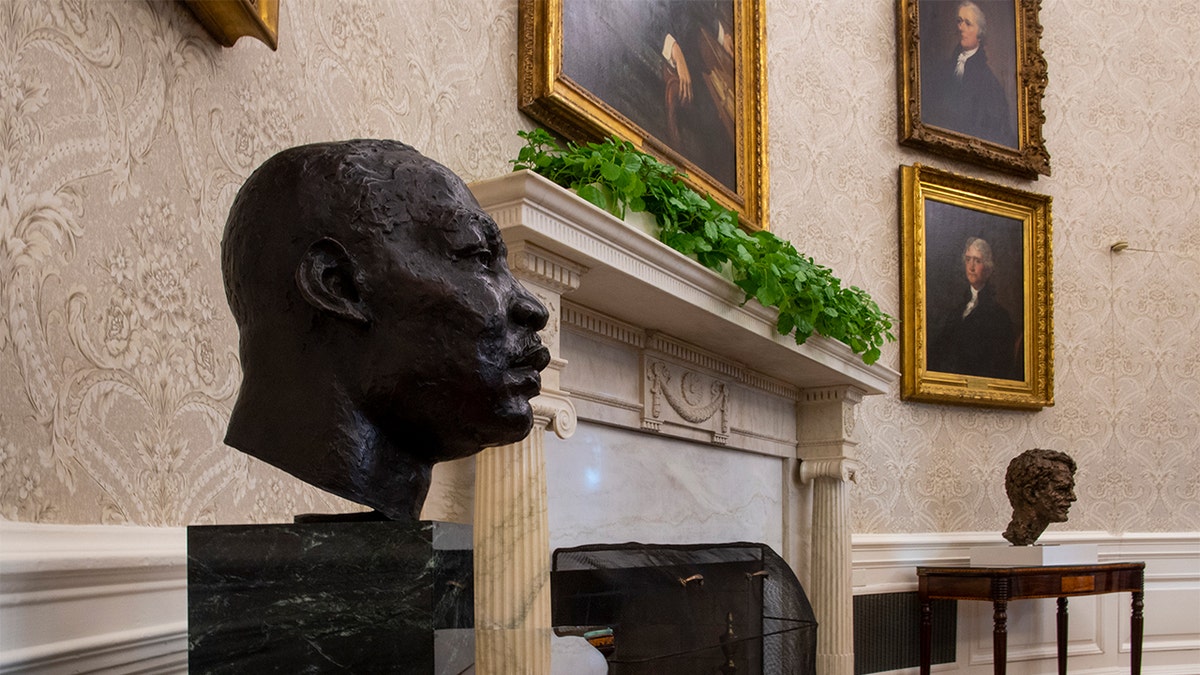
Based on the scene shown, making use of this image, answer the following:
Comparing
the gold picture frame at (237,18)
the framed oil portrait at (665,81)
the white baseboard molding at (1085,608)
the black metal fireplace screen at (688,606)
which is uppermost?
the framed oil portrait at (665,81)

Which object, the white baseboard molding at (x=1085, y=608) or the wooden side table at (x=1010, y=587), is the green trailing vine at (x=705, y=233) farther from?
the white baseboard molding at (x=1085, y=608)

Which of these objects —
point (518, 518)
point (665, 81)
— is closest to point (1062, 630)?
point (665, 81)

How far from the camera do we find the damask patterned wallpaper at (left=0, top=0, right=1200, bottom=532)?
1.86m

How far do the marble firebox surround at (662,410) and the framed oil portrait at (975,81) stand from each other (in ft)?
7.96

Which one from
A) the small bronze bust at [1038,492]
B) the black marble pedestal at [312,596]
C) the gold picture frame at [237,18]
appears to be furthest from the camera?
the small bronze bust at [1038,492]

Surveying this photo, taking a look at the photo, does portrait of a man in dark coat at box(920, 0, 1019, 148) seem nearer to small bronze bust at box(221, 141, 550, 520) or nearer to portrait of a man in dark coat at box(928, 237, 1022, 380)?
portrait of a man in dark coat at box(928, 237, 1022, 380)

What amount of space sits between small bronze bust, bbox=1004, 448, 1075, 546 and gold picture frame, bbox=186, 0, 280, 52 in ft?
17.8

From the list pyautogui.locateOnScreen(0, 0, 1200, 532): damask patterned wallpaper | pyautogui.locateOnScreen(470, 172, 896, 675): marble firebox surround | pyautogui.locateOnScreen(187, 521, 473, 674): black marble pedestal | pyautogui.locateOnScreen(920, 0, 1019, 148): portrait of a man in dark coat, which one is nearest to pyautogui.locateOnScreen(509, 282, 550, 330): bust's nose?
pyautogui.locateOnScreen(187, 521, 473, 674): black marble pedestal

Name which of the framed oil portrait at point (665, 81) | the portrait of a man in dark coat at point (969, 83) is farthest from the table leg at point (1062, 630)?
the framed oil portrait at point (665, 81)

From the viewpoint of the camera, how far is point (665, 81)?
15.5ft

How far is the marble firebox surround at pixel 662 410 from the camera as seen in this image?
286 cm

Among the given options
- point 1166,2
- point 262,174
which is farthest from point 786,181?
point 262,174

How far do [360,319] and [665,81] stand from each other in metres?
3.41

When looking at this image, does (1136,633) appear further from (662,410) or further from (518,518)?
(518,518)
